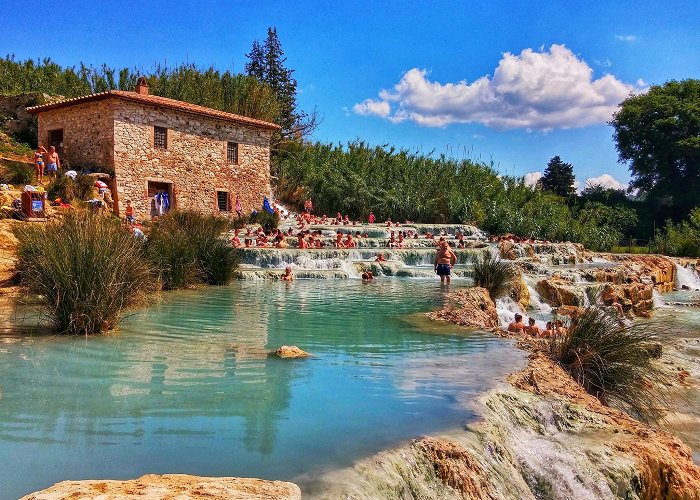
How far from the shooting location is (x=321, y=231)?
21625 millimetres

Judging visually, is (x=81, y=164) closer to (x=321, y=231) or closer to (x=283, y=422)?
(x=321, y=231)

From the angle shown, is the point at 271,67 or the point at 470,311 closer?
the point at 470,311

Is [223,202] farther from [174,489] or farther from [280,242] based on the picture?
[174,489]

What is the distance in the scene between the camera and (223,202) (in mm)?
26156

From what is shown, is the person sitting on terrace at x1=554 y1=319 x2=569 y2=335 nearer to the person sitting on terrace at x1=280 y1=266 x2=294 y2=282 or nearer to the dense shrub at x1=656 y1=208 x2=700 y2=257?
the person sitting on terrace at x1=280 y1=266 x2=294 y2=282

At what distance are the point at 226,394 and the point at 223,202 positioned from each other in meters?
22.1

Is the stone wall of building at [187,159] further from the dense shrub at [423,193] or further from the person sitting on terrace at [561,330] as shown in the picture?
the person sitting on terrace at [561,330]

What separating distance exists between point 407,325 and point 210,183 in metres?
18.4

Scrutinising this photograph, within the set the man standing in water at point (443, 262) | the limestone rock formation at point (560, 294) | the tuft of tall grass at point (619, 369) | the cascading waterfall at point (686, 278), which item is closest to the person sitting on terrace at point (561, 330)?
the tuft of tall grass at point (619, 369)

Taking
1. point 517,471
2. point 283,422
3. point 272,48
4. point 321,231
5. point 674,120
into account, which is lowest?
point 517,471

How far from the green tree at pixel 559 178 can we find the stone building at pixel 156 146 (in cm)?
2470

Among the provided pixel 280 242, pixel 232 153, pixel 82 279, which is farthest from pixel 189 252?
pixel 232 153

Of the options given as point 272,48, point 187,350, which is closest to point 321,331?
point 187,350

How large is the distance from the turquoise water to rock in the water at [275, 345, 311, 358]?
128 millimetres
